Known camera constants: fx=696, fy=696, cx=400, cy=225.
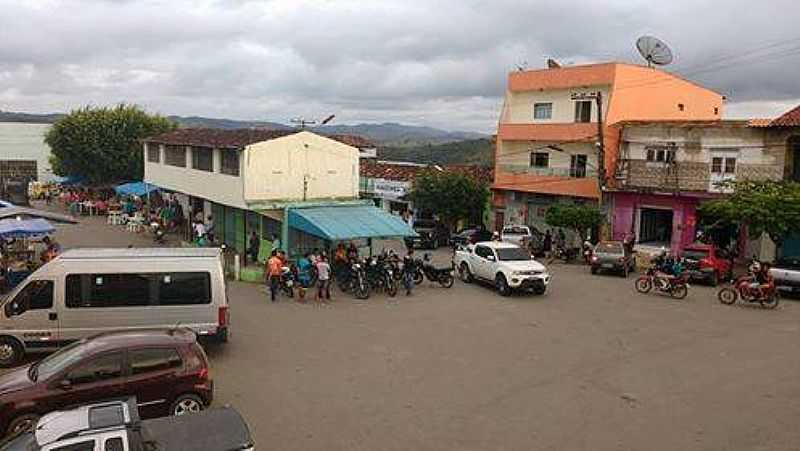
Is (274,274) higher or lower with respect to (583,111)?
lower

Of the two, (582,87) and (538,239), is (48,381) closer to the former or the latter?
(538,239)

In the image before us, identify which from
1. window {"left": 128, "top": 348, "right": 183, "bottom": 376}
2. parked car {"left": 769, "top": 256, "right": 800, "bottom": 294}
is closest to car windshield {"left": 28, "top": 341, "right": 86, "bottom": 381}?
window {"left": 128, "top": 348, "right": 183, "bottom": 376}

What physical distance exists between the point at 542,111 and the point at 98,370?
103 feet

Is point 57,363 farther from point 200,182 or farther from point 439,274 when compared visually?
point 200,182

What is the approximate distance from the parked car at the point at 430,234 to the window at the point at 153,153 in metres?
13.7

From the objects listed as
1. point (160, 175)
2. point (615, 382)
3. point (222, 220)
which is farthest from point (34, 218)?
point (615, 382)

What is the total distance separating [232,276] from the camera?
81.2 feet

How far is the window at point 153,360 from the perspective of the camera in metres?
10.2

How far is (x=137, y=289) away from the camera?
1438cm

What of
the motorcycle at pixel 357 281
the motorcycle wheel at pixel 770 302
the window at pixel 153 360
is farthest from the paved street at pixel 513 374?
the window at pixel 153 360

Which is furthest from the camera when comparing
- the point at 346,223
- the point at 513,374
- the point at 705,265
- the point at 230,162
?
the point at 230,162

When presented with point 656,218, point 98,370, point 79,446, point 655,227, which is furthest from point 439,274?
point 79,446

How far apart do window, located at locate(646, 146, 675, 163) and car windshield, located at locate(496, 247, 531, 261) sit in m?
12.3

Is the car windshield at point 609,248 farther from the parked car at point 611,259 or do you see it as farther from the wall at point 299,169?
the wall at point 299,169
